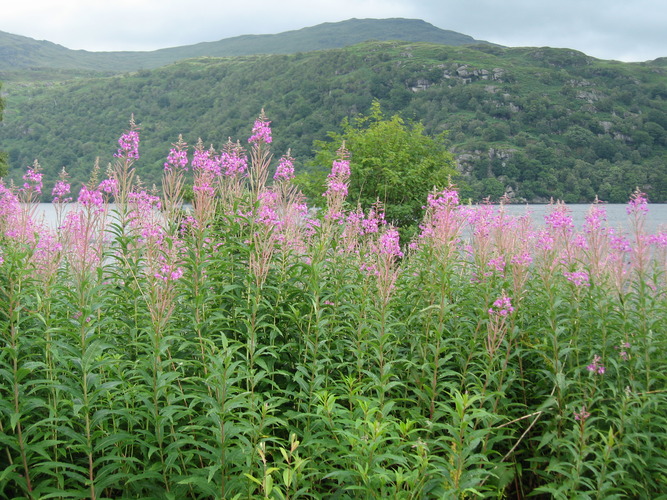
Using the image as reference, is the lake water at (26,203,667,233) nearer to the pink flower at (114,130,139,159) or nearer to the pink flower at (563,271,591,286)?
the pink flower at (563,271,591,286)

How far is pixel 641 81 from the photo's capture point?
160 m

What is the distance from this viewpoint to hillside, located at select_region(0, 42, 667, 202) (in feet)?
339

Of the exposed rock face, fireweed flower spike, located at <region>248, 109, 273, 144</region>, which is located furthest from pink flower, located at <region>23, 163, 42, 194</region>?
the exposed rock face

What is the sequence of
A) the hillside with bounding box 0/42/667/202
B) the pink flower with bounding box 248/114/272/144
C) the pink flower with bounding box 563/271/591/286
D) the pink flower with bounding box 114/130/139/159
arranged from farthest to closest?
the hillside with bounding box 0/42/667/202 → the pink flower with bounding box 114/130/139/159 → the pink flower with bounding box 248/114/272/144 → the pink flower with bounding box 563/271/591/286

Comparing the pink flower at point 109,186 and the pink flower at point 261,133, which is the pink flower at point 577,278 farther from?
the pink flower at point 109,186

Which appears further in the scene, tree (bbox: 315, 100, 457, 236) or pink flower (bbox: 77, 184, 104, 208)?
tree (bbox: 315, 100, 457, 236)

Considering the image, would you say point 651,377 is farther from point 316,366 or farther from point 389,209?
point 389,209

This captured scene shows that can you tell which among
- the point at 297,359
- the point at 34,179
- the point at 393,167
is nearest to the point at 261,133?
the point at 297,359

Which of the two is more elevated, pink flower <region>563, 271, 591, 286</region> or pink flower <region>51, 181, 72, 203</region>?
pink flower <region>51, 181, 72, 203</region>

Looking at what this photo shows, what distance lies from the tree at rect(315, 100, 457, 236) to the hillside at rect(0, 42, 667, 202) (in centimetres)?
5334

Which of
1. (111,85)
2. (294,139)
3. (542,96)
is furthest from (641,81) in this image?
(111,85)

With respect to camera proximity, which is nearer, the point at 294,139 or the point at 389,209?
the point at 389,209

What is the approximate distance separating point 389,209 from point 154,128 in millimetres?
113937

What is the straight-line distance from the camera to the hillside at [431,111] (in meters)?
103
